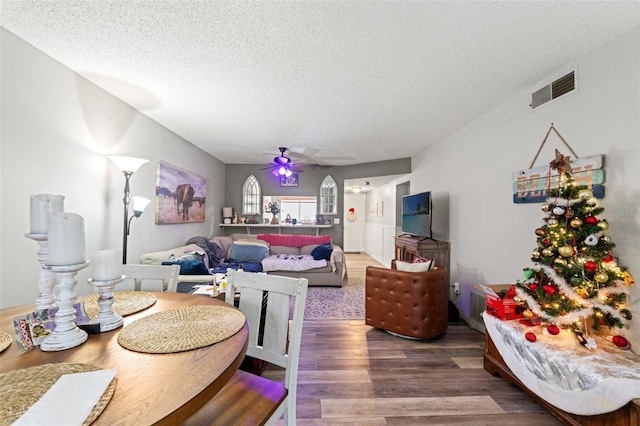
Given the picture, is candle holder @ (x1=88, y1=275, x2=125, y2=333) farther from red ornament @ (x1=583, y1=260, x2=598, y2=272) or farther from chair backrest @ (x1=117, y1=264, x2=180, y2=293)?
red ornament @ (x1=583, y1=260, x2=598, y2=272)

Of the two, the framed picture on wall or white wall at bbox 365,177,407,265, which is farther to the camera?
white wall at bbox 365,177,407,265

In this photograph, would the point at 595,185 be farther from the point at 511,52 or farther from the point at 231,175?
the point at 231,175

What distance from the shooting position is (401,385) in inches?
77.7

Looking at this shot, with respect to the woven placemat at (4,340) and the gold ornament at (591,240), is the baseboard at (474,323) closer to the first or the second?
the gold ornament at (591,240)

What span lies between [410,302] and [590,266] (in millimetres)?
Result: 1410

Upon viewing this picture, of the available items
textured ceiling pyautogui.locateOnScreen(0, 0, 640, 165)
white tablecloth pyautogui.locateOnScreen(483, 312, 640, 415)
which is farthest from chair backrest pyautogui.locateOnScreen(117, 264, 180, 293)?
white tablecloth pyautogui.locateOnScreen(483, 312, 640, 415)

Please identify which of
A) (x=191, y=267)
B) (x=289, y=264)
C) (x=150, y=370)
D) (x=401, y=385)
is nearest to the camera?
(x=150, y=370)

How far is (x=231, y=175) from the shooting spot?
5.95 m

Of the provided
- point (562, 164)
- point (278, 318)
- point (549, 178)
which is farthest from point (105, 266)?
point (549, 178)

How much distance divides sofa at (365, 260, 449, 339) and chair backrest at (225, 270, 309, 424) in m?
1.68

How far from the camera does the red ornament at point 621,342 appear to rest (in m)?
1.58

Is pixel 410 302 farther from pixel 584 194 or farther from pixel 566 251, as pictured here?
pixel 584 194

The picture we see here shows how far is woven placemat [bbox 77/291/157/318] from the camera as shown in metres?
1.22

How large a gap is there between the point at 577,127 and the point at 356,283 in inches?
151
